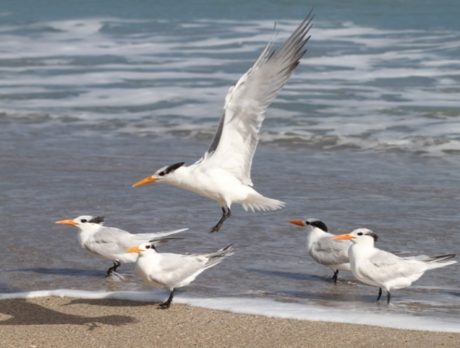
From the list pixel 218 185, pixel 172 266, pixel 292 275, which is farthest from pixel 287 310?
pixel 218 185

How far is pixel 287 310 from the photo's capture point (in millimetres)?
7012

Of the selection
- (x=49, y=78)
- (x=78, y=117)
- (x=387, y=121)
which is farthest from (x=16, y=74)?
(x=387, y=121)

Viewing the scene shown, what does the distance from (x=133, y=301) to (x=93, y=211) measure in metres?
2.44

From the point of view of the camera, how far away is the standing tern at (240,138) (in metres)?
7.80

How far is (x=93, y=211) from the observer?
9.73 m

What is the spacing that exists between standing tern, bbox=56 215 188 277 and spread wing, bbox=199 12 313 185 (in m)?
0.64

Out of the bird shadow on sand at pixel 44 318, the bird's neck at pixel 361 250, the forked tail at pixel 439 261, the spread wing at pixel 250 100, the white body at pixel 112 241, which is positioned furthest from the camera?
the white body at pixel 112 241

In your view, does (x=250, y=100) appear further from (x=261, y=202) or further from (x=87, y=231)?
(x=87, y=231)

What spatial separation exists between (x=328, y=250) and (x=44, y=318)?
6.97 feet

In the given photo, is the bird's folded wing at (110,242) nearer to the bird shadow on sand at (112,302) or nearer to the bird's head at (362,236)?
the bird shadow on sand at (112,302)

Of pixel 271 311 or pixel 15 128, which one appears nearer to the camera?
pixel 271 311

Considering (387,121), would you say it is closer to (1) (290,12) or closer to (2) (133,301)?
(2) (133,301)

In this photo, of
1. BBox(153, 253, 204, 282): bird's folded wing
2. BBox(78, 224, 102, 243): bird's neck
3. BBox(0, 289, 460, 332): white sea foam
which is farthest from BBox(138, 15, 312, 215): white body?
BBox(0, 289, 460, 332): white sea foam

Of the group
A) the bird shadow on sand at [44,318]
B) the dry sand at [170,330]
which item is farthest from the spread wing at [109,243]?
the bird shadow on sand at [44,318]
